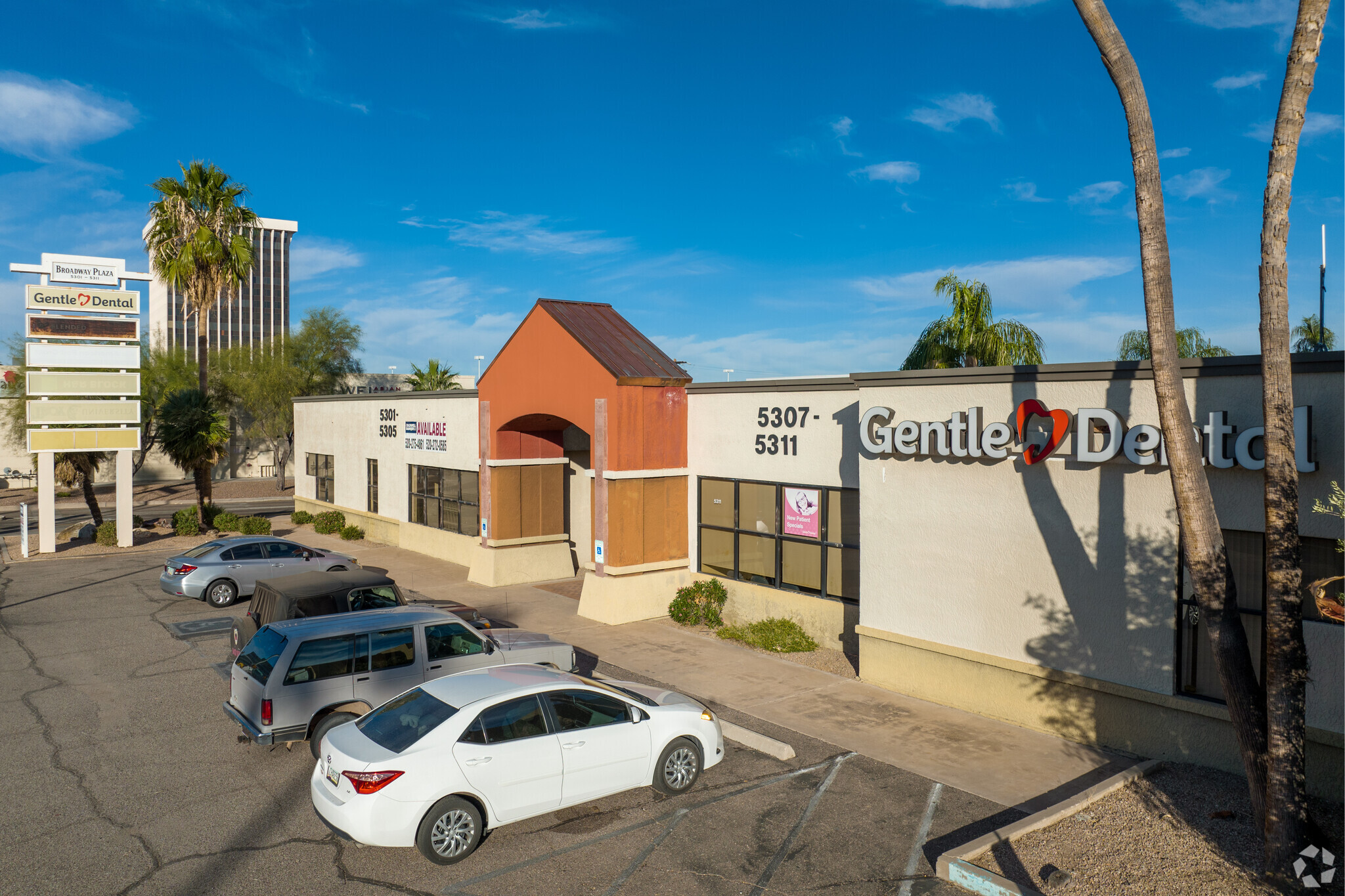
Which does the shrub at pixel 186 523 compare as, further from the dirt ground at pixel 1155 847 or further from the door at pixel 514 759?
the dirt ground at pixel 1155 847

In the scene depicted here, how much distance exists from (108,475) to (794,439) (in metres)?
52.1

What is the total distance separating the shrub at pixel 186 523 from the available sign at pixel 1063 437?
26.0 meters

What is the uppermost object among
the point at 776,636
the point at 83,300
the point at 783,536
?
the point at 83,300

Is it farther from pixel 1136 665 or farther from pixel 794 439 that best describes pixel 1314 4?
pixel 794 439

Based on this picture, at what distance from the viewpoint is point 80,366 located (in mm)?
26453

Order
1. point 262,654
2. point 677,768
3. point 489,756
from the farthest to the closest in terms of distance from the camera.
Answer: point 262,654 < point 677,768 < point 489,756

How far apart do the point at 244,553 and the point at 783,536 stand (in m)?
12.6

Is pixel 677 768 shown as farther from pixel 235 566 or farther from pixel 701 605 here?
pixel 235 566

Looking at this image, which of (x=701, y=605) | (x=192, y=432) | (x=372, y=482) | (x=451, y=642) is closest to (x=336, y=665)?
(x=451, y=642)

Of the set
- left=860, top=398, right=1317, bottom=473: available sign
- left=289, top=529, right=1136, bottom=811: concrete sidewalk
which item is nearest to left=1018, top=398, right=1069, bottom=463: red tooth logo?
left=860, top=398, right=1317, bottom=473: available sign

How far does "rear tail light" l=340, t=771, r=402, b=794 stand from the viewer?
7.57m

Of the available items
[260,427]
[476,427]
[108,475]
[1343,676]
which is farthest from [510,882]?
[108,475]

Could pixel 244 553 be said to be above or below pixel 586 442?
below

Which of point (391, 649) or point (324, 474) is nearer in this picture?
point (391, 649)
